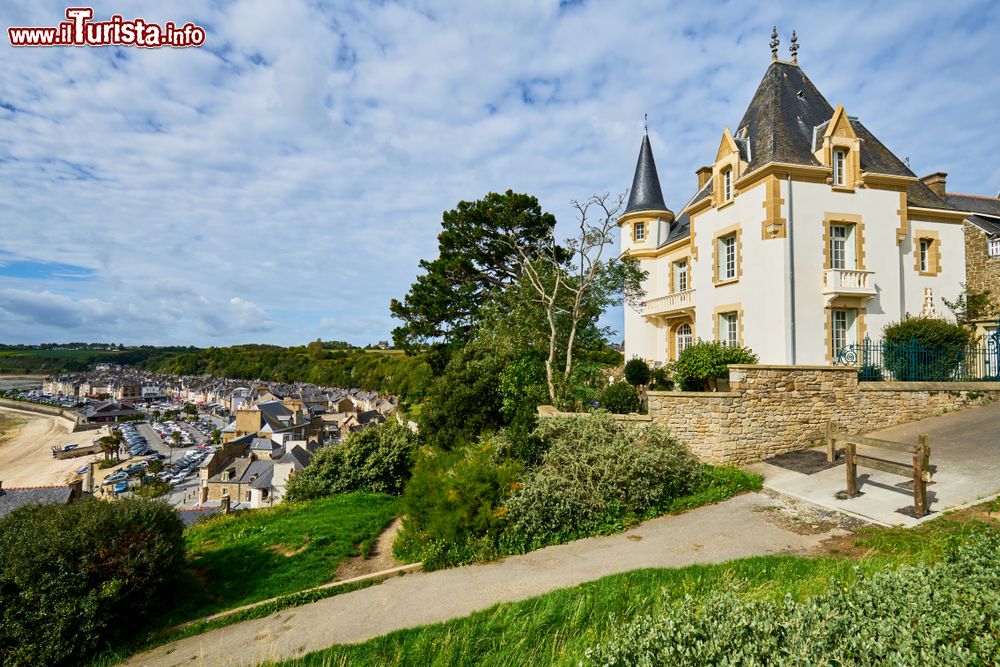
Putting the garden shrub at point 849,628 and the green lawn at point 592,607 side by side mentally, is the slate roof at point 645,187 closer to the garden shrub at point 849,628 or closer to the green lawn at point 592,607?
the green lawn at point 592,607

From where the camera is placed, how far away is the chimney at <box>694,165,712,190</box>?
19300 mm

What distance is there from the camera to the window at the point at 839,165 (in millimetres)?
14266

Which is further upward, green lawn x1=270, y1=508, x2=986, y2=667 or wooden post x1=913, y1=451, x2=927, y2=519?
wooden post x1=913, y1=451, x2=927, y2=519

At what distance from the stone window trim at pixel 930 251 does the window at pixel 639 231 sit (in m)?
9.99

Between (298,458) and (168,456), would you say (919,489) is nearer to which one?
(298,458)

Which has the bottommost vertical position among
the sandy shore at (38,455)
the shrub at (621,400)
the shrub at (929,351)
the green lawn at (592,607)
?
the sandy shore at (38,455)

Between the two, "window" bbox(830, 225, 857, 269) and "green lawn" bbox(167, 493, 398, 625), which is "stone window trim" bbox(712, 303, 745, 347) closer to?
"window" bbox(830, 225, 857, 269)

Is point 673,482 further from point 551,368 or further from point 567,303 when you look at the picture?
point 567,303

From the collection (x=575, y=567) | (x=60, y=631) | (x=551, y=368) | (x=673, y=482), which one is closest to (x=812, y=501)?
(x=673, y=482)

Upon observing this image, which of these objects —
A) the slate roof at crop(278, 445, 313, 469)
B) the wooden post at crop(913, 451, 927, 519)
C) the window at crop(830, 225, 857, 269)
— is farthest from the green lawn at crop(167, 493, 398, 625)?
the slate roof at crop(278, 445, 313, 469)

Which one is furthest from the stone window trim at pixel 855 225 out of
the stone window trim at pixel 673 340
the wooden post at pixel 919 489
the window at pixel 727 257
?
the wooden post at pixel 919 489

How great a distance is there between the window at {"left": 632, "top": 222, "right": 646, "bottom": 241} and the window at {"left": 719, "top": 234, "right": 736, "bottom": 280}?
20.0 ft

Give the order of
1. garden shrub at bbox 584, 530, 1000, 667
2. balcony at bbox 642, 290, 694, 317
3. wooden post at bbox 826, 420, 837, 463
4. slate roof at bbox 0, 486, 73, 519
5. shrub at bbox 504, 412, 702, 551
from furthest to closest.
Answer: balcony at bbox 642, 290, 694, 317, slate roof at bbox 0, 486, 73, 519, wooden post at bbox 826, 420, 837, 463, shrub at bbox 504, 412, 702, 551, garden shrub at bbox 584, 530, 1000, 667

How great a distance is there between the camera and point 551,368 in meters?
14.0
